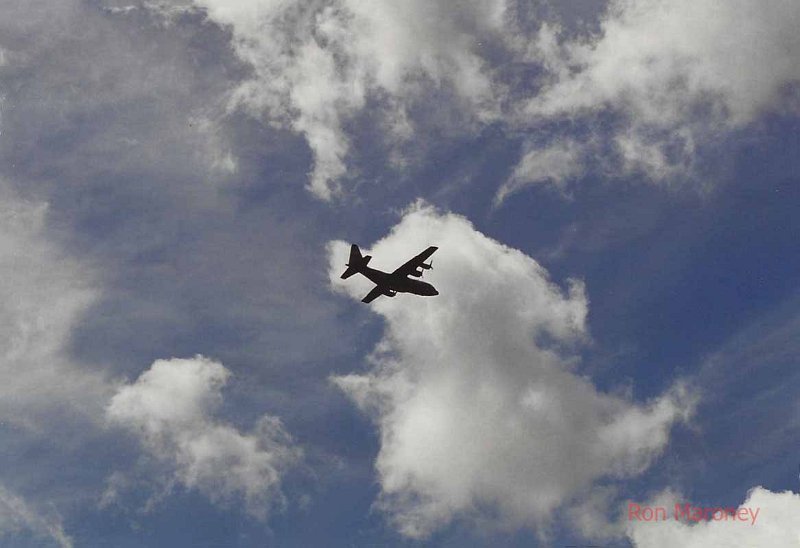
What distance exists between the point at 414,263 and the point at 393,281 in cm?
440

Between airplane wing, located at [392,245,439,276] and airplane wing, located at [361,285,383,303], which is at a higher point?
airplane wing, located at [392,245,439,276]

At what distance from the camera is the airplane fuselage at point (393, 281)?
12888 centimetres

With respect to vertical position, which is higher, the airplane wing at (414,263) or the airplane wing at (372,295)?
the airplane wing at (414,263)

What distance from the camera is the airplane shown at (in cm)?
12744

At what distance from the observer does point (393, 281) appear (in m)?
129

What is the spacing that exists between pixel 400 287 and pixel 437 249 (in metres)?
8.39

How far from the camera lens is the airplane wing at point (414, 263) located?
4966 inches

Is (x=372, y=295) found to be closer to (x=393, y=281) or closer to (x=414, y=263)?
(x=393, y=281)

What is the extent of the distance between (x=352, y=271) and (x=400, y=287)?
724cm

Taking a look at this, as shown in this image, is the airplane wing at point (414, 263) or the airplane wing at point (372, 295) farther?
the airplane wing at point (372, 295)

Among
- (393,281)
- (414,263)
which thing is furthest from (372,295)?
(414,263)

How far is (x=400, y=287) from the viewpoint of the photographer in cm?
12988

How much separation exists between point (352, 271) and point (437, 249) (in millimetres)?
12659

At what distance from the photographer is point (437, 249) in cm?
12588
